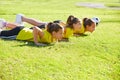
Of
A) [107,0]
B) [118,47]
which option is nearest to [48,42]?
[118,47]

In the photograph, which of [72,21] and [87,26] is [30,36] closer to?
[72,21]

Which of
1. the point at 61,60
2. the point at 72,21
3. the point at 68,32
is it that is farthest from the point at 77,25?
the point at 61,60

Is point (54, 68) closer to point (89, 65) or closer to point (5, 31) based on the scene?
point (89, 65)

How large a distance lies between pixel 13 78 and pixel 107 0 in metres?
53.2

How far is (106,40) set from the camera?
47.9 feet

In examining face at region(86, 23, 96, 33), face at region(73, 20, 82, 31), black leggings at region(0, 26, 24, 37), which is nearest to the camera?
black leggings at region(0, 26, 24, 37)

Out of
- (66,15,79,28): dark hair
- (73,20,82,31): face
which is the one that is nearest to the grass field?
(73,20,82,31): face

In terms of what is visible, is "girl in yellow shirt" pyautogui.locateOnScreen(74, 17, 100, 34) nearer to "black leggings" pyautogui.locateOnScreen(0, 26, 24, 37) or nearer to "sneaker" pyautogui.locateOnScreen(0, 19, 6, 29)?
"black leggings" pyautogui.locateOnScreen(0, 26, 24, 37)

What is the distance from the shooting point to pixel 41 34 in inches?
494

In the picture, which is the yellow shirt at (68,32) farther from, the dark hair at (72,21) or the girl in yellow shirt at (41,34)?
the girl in yellow shirt at (41,34)

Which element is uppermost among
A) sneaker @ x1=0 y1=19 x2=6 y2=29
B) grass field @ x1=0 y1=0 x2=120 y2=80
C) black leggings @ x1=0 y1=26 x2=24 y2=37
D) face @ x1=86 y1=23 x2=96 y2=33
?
sneaker @ x1=0 y1=19 x2=6 y2=29

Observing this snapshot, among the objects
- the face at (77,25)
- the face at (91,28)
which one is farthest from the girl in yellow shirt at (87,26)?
the face at (77,25)

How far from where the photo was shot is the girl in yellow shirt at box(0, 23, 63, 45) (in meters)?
12.3

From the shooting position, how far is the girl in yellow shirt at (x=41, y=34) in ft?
40.3
